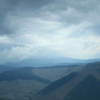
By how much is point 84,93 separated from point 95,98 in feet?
55.6

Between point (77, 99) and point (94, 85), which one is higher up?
point (94, 85)

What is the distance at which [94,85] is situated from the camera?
200 meters

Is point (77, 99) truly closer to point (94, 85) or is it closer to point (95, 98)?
point (95, 98)

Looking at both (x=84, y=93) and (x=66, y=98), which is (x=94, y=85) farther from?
(x=66, y=98)

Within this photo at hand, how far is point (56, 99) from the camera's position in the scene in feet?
655

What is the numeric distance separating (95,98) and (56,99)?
165 ft

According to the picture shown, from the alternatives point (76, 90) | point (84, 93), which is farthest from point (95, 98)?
point (76, 90)

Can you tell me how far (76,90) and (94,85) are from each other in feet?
79.8

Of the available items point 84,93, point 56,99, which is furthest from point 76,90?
point 56,99

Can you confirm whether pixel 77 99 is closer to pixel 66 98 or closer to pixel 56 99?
pixel 66 98

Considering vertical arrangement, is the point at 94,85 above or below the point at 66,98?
above

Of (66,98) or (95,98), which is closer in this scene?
(95,98)

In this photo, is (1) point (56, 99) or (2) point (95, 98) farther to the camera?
(1) point (56, 99)

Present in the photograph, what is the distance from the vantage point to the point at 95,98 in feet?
575
